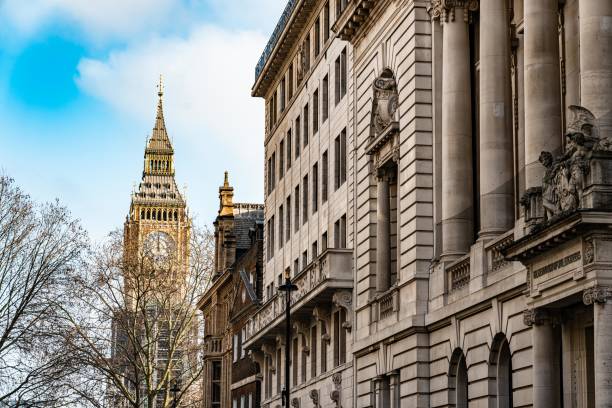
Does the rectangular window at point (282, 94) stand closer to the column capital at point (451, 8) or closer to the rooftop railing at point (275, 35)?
the rooftop railing at point (275, 35)

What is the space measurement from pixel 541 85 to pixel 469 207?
262 inches

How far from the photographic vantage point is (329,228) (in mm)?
54219

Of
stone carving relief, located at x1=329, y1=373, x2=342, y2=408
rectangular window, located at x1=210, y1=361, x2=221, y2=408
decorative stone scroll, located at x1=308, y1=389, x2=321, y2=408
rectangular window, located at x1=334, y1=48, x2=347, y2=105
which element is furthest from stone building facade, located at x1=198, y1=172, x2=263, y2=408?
stone carving relief, located at x1=329, y1=373, x2=342, y2=408

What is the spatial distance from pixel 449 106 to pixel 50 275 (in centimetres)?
2872

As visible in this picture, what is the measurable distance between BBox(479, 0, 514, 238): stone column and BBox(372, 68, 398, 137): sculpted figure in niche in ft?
23.9

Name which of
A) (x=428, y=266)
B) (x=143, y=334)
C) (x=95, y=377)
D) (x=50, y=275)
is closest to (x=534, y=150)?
(x=428, y=266)

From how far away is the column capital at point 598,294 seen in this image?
87.0ft

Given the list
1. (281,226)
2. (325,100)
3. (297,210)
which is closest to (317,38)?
(325,100)

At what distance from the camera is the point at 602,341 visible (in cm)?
2647

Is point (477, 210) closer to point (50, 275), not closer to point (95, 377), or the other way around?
point (50, 275)

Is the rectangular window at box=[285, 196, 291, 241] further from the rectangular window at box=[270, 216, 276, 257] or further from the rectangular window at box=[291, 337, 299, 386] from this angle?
the rectangular window at box=[291, 337, 299, 386]

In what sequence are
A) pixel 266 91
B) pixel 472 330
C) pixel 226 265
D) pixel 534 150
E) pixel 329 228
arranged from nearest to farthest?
pixel 534 150
pixel 472 330
pixel 329 228
pixel 266 91
pixel 226 265

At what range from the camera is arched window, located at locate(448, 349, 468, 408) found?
36.8 metres

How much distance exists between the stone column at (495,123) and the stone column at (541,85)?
3.19 m
